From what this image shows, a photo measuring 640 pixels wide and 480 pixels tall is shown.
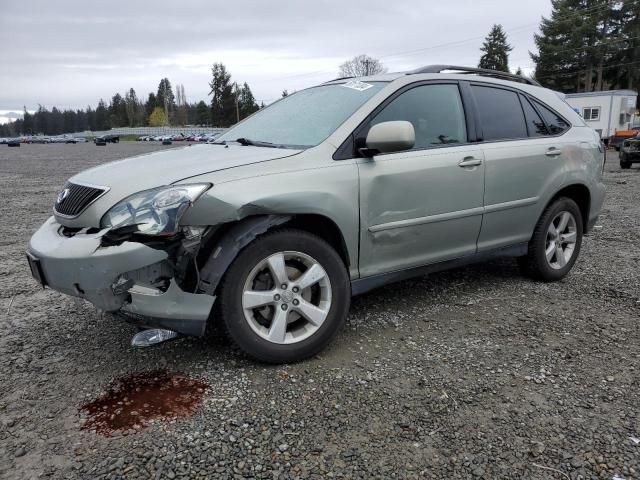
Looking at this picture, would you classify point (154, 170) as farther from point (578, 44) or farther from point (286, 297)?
point (578, 44)

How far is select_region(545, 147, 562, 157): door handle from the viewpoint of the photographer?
14.2 ft

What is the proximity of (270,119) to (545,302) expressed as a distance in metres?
2.62

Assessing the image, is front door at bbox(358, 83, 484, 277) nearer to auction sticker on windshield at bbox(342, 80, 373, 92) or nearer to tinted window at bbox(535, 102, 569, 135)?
auction sticker on windshield at bbox(342, 80, 373, 92)

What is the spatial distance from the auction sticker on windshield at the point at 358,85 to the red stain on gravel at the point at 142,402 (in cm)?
226

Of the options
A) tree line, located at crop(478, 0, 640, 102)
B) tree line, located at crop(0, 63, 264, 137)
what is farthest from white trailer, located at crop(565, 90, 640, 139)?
tree line, located at crop(0, 63, 264, 137)

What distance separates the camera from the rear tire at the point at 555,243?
445 cm

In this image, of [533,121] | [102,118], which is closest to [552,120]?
[533,121]

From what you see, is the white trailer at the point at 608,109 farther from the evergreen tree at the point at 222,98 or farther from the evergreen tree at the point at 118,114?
the evergreen tree at the point at 118,114

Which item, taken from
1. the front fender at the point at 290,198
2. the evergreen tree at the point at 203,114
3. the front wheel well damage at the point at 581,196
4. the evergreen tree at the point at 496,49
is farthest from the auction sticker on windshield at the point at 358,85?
the evergreen tree at the point at 203,114

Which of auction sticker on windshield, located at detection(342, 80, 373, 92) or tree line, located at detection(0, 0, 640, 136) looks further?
tree line, located at detection(0, 0, 640, 136)

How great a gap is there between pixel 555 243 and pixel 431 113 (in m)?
1.79

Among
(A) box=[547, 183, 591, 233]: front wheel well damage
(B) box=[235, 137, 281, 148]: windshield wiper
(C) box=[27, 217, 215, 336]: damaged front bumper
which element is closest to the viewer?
(C) box=[27, 217, 215, 336]: damaged front bumper

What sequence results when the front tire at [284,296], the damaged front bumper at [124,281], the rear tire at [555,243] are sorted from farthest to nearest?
the rear tire at [555,243] < the front tire at [284,296] < the damaged front bumper at [124,281]

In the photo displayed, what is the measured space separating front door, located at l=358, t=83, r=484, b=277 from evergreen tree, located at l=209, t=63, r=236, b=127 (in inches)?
3800
